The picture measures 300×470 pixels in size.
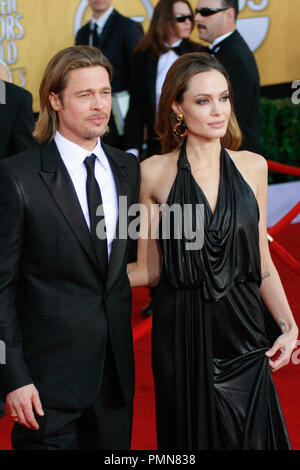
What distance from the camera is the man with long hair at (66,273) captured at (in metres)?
2.55

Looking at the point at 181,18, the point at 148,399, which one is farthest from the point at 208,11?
the point at 148,399

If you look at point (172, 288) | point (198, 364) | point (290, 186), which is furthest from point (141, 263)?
point (290, 186)

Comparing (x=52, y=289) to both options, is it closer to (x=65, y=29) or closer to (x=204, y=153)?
(x=204, y=153)

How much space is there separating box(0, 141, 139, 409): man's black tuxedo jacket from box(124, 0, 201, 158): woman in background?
3.15 m

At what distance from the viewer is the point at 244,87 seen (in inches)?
201

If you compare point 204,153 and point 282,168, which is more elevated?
point 204,153

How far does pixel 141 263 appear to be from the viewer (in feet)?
9.73

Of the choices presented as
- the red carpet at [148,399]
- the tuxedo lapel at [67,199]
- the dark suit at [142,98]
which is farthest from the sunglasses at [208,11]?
the tuxedo lapel at [67,199]

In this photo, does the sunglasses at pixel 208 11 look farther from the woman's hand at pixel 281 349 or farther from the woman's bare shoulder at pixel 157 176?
the woman's hand at pixel 281 349

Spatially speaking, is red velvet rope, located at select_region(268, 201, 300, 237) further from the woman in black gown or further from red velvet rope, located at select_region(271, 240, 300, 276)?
the woman in black gown

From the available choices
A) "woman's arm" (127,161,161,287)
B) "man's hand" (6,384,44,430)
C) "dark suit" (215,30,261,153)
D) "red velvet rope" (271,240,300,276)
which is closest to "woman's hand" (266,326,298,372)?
"woman's arm" (127,161,161,287)

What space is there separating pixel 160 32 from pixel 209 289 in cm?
340

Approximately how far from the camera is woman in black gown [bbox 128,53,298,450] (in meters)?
2.80

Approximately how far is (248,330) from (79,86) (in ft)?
3.26
